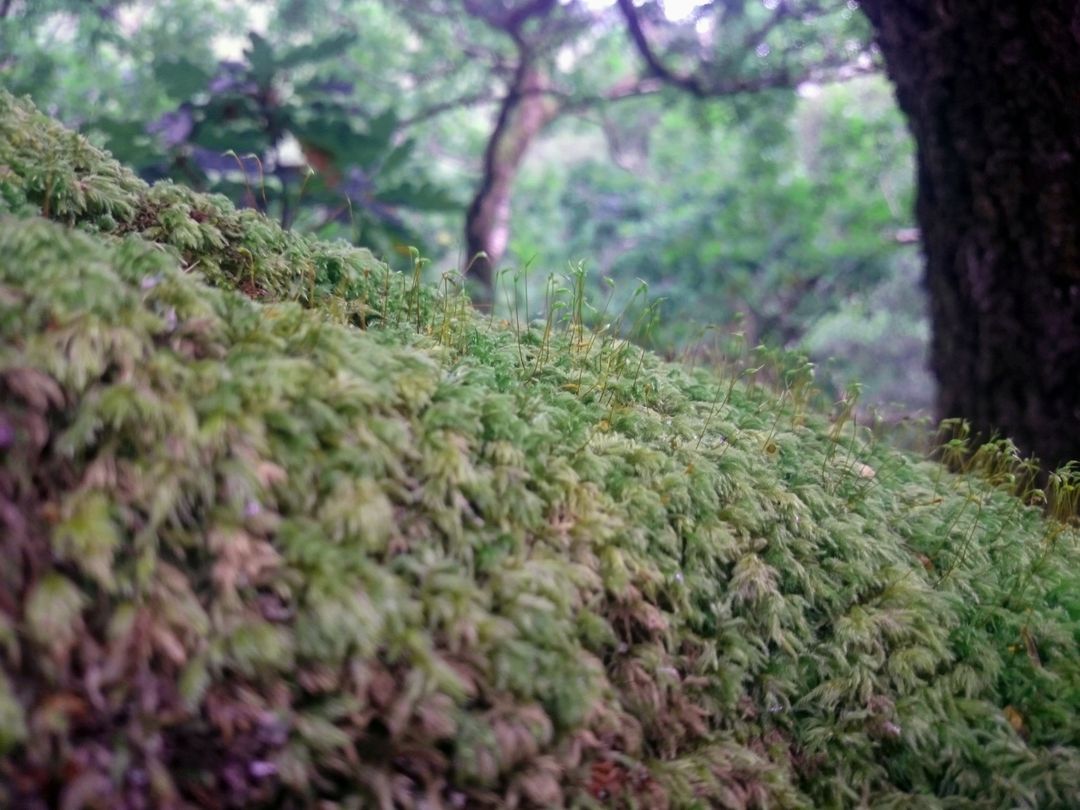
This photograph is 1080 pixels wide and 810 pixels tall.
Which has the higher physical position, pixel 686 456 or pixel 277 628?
pixel 686 456

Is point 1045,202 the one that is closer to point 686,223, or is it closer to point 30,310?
point 30,310

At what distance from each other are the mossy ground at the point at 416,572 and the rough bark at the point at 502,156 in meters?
3.89

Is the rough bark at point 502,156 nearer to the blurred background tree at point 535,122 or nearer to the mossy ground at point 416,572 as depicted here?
the blurred background tree at point 535,122

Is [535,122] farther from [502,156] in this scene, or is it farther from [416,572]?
[416,572]

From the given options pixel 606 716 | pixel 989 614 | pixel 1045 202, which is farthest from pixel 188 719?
pixel 1045 202

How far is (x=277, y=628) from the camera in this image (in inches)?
37.4

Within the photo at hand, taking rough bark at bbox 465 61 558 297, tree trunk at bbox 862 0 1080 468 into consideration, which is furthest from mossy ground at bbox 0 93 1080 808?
rough bark at bbox 465 61 558 297

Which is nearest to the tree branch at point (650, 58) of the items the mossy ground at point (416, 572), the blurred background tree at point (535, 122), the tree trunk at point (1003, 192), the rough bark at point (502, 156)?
the blurred background tree at point (535, 122)

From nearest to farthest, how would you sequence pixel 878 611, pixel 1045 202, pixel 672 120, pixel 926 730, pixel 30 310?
pixel 30 310, pixel 926 730, pixel 878 611, pixel 1045 202, pixel 672 120

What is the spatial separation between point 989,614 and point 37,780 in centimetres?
168

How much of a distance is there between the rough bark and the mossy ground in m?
3.89

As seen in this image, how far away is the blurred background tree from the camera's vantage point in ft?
11.9

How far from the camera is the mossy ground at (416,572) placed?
913 mm

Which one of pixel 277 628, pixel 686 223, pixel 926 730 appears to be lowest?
pixel 926 730
